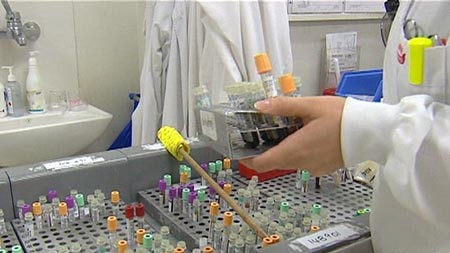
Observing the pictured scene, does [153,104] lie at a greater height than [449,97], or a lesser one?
lesser

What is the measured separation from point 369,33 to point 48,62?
1.22m

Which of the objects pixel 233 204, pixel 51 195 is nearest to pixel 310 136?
pixel 233 204

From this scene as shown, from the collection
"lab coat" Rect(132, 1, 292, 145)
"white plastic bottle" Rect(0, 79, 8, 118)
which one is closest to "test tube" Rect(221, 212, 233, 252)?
"lab coat" Rect(132, 1, 292, 145)

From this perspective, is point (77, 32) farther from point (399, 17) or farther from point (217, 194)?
point (399, 17)

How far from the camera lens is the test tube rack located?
29.1 inches

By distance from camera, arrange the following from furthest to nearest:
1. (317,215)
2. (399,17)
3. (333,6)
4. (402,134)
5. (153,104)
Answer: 1. (333,6)
2. (153,104)
3. (317,215)
4. (399,17)
5. (402,134)

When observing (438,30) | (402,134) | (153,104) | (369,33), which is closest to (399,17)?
(438,30)

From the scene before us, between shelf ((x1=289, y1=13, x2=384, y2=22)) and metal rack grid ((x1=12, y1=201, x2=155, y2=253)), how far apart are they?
1.02m

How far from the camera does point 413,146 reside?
17.3 inches

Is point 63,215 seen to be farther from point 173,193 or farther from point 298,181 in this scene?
point 298,181

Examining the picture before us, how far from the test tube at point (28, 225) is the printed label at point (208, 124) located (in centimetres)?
35

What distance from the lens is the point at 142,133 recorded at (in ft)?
4.85

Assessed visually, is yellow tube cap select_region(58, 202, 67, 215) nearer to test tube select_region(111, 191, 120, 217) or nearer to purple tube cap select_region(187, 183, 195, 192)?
test tube select_region(111, 191, 120, 217)

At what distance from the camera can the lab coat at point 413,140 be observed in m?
0.45
